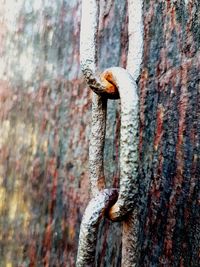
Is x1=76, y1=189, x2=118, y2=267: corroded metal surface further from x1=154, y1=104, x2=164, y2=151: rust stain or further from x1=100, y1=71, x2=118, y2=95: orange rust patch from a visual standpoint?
x1=154, y1=104, x2=164, y2=151: rust stain

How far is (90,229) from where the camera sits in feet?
1.96

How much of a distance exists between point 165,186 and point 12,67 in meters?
0.34

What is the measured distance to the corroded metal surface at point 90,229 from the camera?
23.5 inches

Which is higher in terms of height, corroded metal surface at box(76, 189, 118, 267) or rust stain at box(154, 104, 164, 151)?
rust stain at box(154, 104, 164, 151)

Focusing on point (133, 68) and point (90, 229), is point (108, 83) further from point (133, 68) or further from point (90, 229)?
point (90, 229)


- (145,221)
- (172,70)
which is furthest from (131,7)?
(145,221)

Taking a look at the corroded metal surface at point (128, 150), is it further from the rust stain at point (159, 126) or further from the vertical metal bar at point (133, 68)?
the rust stain at point (159, 126)

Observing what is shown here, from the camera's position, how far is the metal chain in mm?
582

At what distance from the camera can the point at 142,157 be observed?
0.89 meters

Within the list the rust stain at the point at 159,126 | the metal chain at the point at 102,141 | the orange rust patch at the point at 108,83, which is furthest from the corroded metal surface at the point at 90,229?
the rust stain at the point at 159,126

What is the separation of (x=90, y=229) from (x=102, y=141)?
122mm

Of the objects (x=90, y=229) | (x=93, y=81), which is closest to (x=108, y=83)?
(x=93, y=81)

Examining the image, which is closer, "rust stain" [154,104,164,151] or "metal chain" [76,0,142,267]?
"metal chain" [76,0,142,267]

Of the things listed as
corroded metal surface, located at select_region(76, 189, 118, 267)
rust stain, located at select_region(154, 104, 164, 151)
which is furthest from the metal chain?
rust stain, located at select_region(154, 104, 164, 151)
